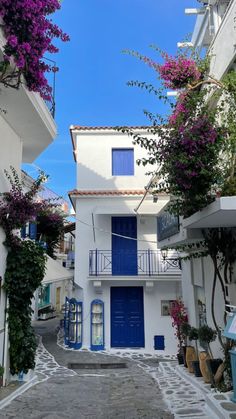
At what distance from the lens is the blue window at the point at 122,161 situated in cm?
2131

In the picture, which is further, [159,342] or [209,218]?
[159,342]

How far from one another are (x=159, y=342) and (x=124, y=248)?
5526 mm

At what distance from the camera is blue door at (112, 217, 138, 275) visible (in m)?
20.2

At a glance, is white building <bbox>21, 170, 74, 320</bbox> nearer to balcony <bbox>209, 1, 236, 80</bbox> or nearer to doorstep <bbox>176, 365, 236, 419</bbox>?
doorstep <bbox>176, 365, 236, 419</bbox>

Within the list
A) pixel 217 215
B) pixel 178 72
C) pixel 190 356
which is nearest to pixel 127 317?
pixel 190 356

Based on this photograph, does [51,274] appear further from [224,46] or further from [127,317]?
[224,46]

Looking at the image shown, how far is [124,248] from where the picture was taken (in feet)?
67.3

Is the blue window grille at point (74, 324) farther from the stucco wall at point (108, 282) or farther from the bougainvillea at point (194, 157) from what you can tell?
the bougainvillea at point (194, 157)

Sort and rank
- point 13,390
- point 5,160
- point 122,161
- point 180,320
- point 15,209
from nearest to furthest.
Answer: point 13,390 < point 15,209 < point 5,160 < point 180,320 < point 122,161

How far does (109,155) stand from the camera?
69.8 feet

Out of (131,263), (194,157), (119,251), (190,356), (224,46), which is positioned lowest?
(190,356)

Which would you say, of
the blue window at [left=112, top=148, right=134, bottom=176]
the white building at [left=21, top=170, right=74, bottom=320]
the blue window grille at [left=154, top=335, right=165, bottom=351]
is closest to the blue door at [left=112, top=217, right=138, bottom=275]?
the white building at [left=21, top=170, right=74, bottom=320]

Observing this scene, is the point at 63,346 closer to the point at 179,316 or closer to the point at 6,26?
the point at 179,316

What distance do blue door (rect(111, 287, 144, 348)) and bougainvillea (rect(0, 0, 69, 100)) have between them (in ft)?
45.8
